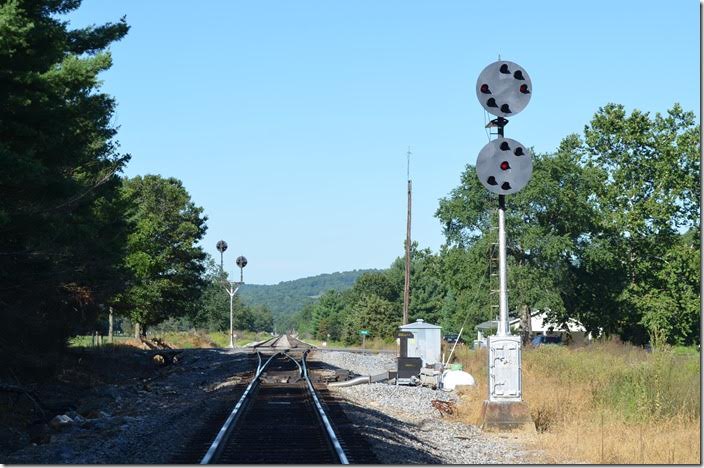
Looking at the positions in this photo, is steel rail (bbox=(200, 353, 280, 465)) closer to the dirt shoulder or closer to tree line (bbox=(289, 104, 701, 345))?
the dirt shoulder

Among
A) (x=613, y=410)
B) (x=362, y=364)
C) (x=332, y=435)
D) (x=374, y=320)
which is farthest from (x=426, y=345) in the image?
(x=374, y=320)

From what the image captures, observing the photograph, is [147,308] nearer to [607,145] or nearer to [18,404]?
[607,145]

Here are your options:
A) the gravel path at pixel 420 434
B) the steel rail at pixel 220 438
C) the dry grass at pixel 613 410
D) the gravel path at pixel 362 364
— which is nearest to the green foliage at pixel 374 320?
the gravel path at pixel 362 364

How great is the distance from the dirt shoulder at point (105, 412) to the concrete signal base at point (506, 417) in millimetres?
5019

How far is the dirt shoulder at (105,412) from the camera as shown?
518 inches

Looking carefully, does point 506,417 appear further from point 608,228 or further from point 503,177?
point 608,228

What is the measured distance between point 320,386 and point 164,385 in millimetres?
5828

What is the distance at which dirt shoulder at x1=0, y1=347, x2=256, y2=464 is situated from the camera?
43.2ft

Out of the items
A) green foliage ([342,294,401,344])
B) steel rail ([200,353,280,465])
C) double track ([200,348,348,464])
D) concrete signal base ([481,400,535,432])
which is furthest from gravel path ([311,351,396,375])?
green foliage ([342,294,401,344])

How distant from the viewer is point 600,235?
56062 mm

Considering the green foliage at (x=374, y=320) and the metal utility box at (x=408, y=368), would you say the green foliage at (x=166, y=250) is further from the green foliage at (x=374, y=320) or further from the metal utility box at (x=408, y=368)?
the metal utility box at (x=408, y=368)

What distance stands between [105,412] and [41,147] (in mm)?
5817

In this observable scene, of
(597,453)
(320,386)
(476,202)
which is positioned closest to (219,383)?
(320,386)

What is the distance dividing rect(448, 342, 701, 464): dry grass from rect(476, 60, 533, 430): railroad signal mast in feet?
2.57
